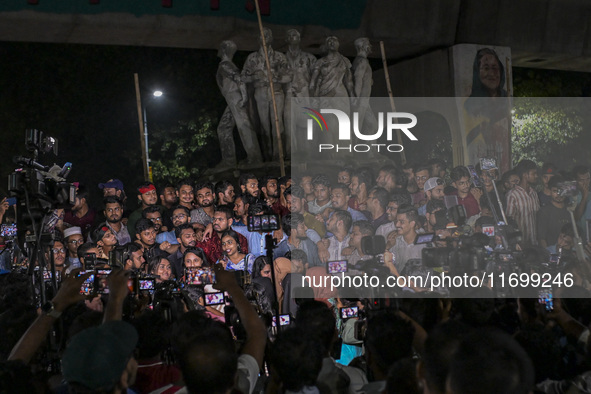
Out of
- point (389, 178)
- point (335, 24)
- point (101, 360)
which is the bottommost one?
point (101, 360)

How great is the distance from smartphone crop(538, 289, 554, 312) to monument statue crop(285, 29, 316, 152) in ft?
22.8

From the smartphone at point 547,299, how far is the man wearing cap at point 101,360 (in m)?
2.79

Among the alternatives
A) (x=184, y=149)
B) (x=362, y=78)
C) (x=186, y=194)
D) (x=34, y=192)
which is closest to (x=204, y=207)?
(x=186, y=194)

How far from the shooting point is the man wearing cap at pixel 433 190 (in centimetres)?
905

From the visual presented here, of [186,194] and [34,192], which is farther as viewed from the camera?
[186,194]

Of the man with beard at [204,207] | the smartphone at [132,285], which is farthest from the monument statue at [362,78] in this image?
the smartphone at [132,285]

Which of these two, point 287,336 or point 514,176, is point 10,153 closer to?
point 514,176

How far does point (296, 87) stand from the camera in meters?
12.0

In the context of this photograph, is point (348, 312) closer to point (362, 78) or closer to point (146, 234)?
point (146, 234)

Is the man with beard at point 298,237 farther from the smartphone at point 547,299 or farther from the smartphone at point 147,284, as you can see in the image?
the smartphone at point 547,299

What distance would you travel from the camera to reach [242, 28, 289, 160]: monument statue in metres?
11.6

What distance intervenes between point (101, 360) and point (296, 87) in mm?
9552

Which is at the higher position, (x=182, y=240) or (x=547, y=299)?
(x=182, y=240)

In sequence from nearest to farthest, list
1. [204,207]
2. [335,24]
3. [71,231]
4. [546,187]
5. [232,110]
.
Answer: [71,231] → [204,207] → [546,187] → [232,110] → [335,24]
